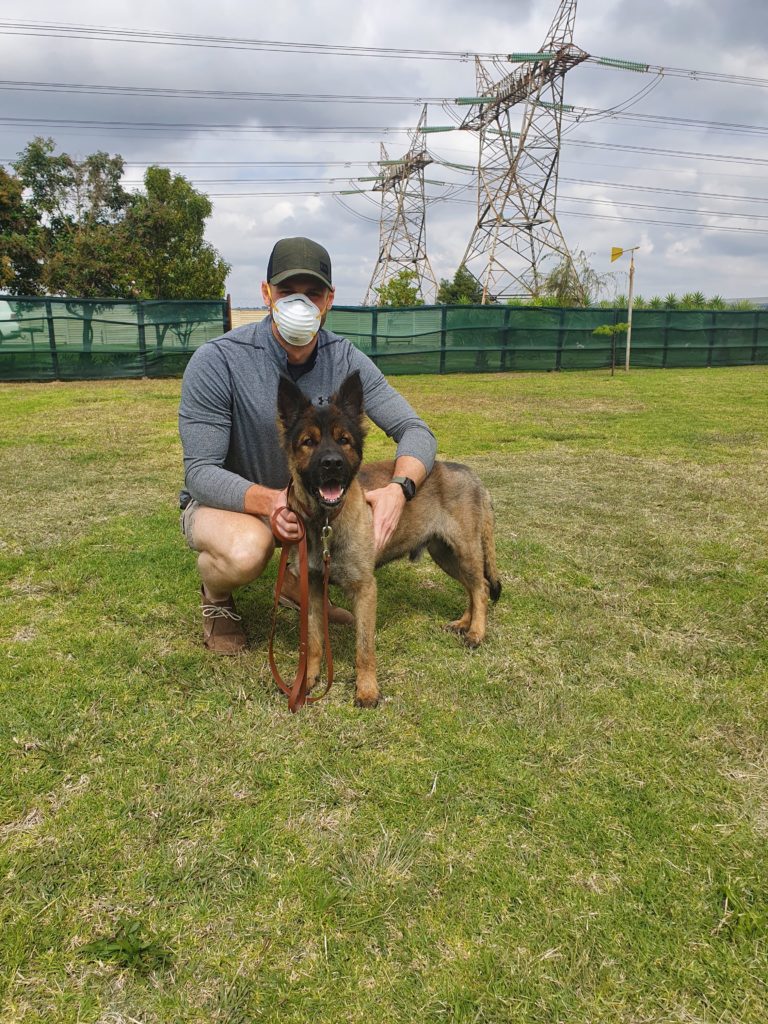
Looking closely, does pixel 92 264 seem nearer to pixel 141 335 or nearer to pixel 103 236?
pixel 103 236

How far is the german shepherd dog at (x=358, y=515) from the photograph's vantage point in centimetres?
303

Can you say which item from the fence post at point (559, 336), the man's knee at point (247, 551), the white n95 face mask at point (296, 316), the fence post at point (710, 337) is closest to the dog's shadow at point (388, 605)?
the man's knee at point (247, 551)

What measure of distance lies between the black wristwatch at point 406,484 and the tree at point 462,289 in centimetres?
4346

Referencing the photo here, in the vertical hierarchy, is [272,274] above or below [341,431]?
above

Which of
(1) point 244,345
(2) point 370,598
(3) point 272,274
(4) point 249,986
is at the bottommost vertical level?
(4) point 249,986

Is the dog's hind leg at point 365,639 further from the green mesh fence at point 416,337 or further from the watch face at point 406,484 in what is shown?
the green mesh fence at point 416,337

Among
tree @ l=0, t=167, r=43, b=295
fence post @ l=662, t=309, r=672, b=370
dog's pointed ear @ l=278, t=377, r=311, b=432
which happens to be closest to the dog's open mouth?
dog's pointed ear @ l=278, t=377, r=311, b=432

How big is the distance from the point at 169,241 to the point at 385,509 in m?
35.7

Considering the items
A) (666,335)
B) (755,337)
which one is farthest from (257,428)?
(755,337)

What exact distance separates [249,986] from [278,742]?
1134 millimetres

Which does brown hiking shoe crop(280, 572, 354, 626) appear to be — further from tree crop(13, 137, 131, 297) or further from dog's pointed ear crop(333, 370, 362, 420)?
tree crop(13, 137, 131, 297)

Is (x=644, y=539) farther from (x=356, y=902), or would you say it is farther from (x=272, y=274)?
(x=356, y=902)

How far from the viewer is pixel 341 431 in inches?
120

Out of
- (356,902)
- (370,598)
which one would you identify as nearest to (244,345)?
(370,598)
